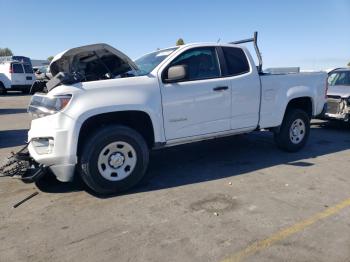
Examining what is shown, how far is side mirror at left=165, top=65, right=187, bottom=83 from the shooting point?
5121 millimetres

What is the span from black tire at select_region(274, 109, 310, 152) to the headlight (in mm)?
4091

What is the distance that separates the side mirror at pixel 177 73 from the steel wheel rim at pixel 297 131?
291cm

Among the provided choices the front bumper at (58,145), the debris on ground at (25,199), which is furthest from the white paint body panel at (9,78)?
the front bumper at (58,145)

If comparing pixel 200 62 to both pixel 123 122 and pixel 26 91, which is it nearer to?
pixel 123 122

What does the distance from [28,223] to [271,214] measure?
2710 mm

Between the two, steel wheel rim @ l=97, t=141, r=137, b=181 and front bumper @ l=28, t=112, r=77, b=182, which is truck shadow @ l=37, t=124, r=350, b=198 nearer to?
steel wheel rim @ l=97, t=141, r=137, b=181

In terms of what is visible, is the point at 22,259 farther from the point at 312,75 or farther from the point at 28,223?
the point at 312,75

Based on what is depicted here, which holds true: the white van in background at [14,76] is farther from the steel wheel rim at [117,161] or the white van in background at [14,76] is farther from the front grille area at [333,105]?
the steel wheel rim at [117,161]

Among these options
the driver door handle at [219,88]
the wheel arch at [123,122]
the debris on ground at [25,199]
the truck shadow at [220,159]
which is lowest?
the truck shadow at [220,159]

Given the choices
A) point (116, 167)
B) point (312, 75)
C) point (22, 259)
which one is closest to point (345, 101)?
point (312, 75)

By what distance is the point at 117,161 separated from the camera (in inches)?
193

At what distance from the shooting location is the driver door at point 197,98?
5293mm

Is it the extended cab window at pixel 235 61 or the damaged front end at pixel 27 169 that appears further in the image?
the extended cab window at pixel 235 61

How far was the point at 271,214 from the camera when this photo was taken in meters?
4.26
